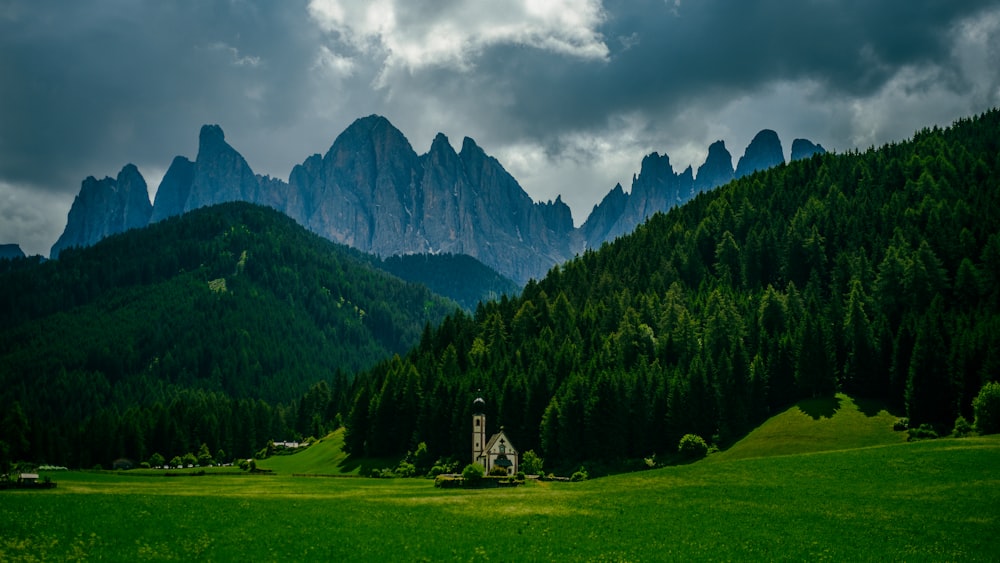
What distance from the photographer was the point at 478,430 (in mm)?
101312

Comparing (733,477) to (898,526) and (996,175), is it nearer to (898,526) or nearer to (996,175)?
(898,526)

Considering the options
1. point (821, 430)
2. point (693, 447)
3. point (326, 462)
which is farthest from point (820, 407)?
point (326, 462)

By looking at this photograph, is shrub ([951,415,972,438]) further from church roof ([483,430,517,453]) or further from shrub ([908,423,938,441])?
church roof ([483,430,517,453])

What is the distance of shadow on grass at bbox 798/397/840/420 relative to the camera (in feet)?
289

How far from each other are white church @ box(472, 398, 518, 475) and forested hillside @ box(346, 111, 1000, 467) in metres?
2.48

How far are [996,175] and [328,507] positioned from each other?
13322cm

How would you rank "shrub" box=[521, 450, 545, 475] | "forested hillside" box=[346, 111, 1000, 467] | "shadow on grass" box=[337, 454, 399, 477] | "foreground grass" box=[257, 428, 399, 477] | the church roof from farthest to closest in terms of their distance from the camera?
1. "foreground grass" box=[257, 428, 399, 477]
2. "shadow on grass" box=[337, 454, 399, 477]
3. the church roof
4. "forested hillside" box=[346, 111, 1000, 467]
5. "shrub" box=[521, 450, 545, 475]

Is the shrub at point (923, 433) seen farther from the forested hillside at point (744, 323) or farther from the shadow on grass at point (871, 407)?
the shadow on grass at point (871, 407)

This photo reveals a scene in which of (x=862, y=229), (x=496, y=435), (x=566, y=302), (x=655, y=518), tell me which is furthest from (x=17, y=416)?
(x=862, y=229)

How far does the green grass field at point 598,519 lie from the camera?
35.0 metres

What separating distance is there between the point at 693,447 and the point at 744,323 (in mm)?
33722

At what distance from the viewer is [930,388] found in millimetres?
82188

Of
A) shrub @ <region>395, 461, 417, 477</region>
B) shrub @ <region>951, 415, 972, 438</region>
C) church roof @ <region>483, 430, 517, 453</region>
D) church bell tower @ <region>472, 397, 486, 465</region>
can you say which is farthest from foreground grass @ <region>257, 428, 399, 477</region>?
shrub @ <region>951, 415, 972, 438</region>

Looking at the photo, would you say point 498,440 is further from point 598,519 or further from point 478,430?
point 598,519
